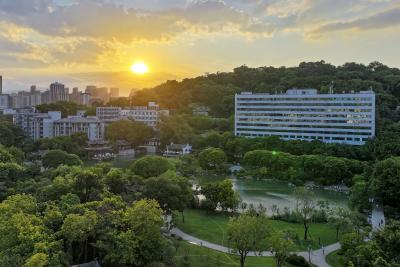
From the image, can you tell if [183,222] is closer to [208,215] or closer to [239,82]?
[208,215]

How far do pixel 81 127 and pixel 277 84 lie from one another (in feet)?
101

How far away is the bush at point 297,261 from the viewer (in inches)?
596

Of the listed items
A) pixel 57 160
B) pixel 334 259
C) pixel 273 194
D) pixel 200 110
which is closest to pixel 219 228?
pixel 334 259

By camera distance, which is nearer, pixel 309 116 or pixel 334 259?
pixel 334 259

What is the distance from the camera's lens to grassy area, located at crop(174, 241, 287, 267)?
1473cm

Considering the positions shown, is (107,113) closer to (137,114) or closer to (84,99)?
(137,114)

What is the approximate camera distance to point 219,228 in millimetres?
19188

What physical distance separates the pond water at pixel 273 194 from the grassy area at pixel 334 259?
23.0 feet

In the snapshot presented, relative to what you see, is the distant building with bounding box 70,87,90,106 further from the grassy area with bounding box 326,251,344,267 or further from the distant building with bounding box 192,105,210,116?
the grassy area with bounding box 326,251,344,267

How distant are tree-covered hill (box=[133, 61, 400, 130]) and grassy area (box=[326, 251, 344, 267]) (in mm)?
31284

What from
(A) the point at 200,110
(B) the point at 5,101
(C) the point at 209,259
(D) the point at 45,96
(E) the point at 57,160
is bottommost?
(C) the point at 209,259

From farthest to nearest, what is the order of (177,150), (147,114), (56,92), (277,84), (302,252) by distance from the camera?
(56,92) → (277,84) → (147,114) → (177,150) → (302,252)

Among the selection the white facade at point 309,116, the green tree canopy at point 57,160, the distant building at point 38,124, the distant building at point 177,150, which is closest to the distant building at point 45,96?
the distant building at point 38,124

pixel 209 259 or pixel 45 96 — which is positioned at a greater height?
pixel 45 96
